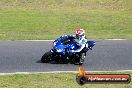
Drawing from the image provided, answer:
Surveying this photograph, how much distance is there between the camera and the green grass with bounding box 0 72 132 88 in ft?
33.1

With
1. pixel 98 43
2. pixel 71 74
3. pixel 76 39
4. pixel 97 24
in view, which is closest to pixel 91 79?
pixel 71 74

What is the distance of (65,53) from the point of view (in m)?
13.6

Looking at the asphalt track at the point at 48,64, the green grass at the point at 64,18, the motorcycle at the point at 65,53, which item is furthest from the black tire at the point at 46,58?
the green grass at the point at 64,18

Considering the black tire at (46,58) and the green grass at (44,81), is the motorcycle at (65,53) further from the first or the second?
the green grass at (44,81)

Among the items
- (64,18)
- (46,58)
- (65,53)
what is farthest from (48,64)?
(64,18)

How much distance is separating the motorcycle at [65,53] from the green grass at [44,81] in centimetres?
195

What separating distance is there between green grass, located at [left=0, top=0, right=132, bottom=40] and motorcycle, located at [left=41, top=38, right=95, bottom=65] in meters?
4.62

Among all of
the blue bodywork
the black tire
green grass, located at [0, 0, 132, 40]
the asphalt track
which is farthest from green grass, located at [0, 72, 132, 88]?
green grass, located at [0, 0, 132, 40]

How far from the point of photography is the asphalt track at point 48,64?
13.0 m

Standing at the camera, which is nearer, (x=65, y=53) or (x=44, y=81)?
(x=44, y=81)

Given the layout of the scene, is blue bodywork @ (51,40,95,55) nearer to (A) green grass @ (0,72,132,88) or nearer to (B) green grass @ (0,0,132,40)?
(A) green grass @ (0,72,132,88)

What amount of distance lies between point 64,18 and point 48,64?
1207 cm

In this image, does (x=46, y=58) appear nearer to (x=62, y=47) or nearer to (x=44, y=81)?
(x=62, y=47)

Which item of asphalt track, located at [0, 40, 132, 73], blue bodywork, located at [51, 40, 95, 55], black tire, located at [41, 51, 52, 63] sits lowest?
asphalt track, located at [0, 40, 132, 73]
